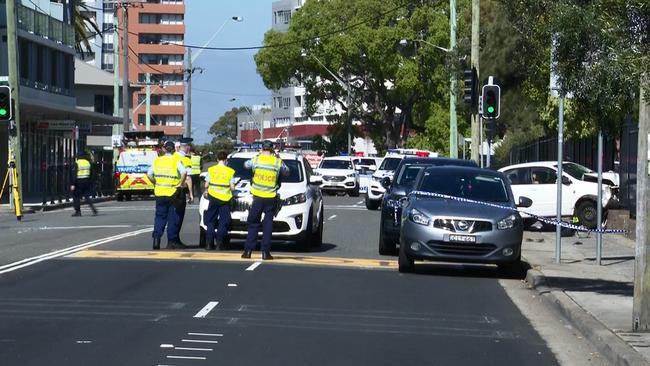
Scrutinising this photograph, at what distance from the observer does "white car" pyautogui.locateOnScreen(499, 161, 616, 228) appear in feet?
96.9

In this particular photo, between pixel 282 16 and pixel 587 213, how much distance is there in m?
102

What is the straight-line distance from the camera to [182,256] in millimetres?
19625

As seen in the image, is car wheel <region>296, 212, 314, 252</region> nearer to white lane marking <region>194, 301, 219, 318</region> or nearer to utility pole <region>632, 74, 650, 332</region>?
white lane marking <region>194, 301, 219, 318</region>

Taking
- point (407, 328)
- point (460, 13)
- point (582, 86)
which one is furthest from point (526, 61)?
point (460, 13)

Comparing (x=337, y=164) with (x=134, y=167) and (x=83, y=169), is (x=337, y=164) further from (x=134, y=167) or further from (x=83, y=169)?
(x=83, y=169)

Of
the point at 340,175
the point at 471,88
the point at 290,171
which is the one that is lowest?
the point at 340,175

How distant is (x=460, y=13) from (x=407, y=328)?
182 feet

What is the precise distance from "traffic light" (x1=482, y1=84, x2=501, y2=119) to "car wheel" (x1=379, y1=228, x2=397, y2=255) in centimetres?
621

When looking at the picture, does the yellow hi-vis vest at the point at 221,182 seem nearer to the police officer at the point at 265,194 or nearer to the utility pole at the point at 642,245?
the police officer at the point at 265,194

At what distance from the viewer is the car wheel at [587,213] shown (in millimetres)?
29500

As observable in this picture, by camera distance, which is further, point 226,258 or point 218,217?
point 218,217

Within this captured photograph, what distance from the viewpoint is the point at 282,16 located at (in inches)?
5094

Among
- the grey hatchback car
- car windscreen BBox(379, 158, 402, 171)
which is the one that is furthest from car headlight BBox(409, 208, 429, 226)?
car windscreen BBox(379, 158, 402, 171)

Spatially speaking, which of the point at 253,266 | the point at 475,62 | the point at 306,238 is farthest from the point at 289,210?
the point at 475,62
